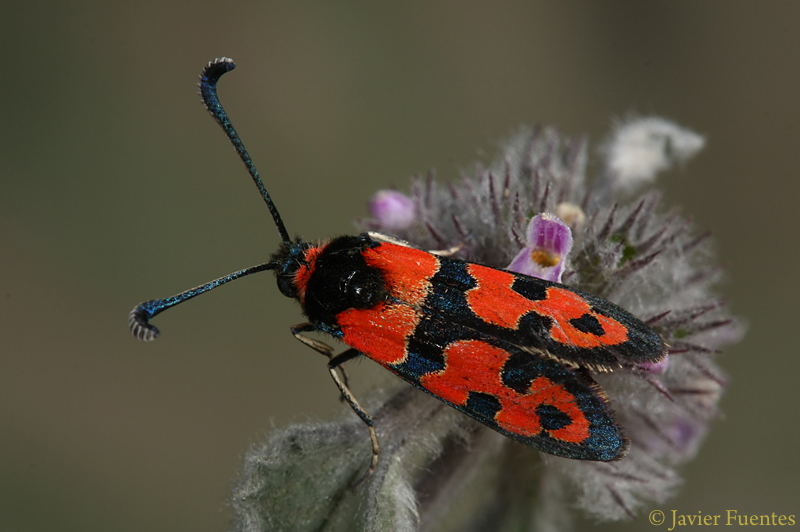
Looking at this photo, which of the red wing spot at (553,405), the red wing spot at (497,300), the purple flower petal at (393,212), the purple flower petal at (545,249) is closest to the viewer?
the red wing spot at (553,405)

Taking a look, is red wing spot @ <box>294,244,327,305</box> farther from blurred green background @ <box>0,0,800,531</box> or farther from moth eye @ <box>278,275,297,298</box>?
blurred green background @ <box>0,0,800,531</box>

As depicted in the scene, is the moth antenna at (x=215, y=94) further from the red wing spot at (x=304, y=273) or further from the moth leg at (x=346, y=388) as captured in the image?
the moth leg at (x=346, y=388)

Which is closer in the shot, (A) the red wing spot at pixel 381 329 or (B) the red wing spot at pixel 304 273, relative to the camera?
(A) the red wing spot at pixel 381 329

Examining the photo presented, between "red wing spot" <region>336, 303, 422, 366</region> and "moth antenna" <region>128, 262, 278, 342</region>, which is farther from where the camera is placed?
"red wing spot" <region>336, 303, 422, 366</region>

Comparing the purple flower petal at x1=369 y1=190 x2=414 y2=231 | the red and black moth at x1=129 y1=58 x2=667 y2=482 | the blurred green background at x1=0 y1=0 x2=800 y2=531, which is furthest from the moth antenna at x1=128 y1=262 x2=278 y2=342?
the blurred green background at x1=0 y1=0 x2=800 y2=531

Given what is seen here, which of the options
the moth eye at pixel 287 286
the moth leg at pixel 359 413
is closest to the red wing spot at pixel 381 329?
the moth leg at pixel 359 413

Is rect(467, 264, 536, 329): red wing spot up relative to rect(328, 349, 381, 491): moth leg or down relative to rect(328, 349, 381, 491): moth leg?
up

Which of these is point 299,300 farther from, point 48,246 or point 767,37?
point 767,37
